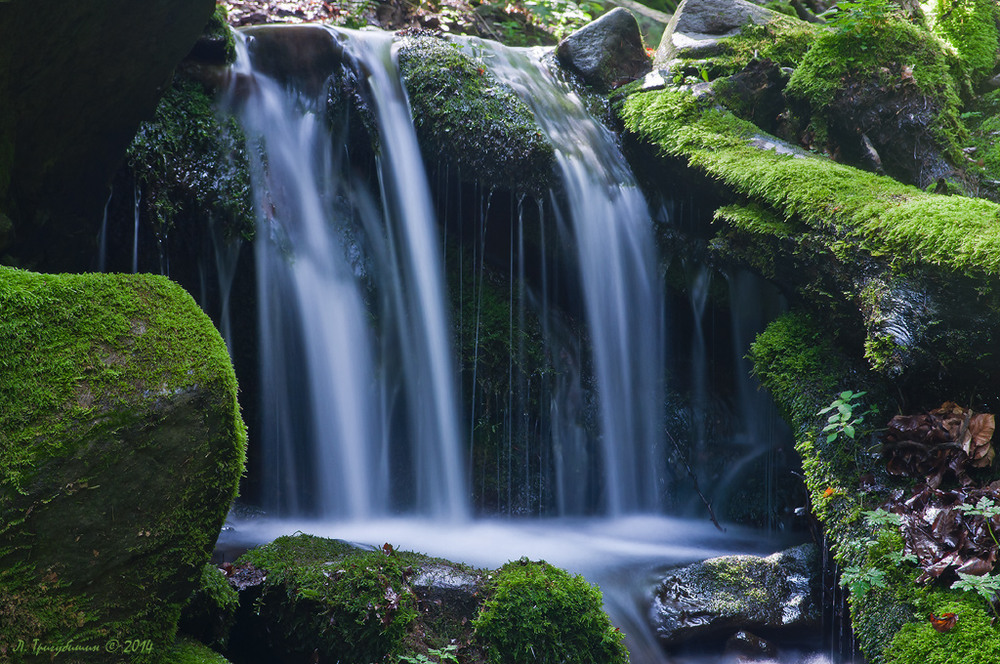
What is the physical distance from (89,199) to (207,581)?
275 centimetres

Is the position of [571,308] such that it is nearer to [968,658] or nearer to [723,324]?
[723,324]

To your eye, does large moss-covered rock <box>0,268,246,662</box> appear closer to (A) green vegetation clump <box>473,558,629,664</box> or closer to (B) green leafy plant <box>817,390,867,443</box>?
(A) green vegetation clump <box>473,558,629,664</box>

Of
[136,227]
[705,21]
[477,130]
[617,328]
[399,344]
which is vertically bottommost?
[399,344]

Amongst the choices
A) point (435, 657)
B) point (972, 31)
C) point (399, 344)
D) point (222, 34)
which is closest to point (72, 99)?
point (222, 34)

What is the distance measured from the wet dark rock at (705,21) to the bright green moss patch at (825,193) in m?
1.14

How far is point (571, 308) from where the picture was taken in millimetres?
6219

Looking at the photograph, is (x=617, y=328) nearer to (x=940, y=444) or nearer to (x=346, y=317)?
(x=346, y=317)

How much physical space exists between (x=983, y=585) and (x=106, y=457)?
339cm

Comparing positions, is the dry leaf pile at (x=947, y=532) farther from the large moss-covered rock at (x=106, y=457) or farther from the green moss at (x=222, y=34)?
the green moss at (x=222, y=34)

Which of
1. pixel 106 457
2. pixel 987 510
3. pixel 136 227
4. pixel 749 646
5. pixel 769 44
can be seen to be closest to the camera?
pixel 106 457

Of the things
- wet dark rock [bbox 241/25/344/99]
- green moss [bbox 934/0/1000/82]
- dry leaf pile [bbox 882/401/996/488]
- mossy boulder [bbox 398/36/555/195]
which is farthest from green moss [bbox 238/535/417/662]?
green moss [bbox 934/0/1000/82]

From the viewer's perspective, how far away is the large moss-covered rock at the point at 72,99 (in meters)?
3.26

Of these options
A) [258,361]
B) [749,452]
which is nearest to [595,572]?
A: [749,452]

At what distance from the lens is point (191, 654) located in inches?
103
